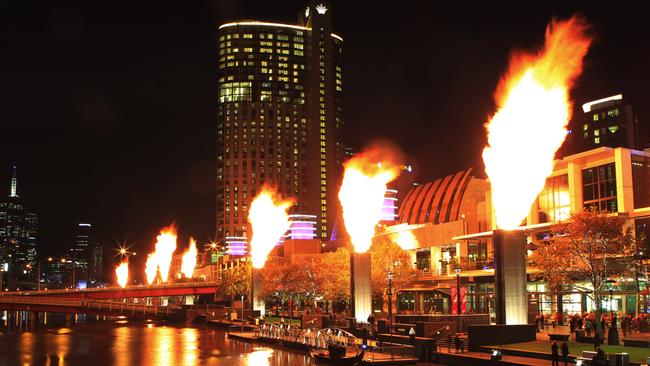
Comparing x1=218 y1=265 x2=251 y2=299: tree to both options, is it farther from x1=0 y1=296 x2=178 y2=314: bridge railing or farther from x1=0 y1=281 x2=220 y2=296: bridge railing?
x1=0 y1=296 x2=178 y2=314: bridge railing

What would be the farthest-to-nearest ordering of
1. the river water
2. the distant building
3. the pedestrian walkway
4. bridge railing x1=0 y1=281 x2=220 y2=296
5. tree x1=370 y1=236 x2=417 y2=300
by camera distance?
Answer: the distant building
bridge railing x1=0 y1=281 x2=220 y2=296
tree x1=370 y1=236 x2=417 y2=300
the river water
the pedestrian walkway

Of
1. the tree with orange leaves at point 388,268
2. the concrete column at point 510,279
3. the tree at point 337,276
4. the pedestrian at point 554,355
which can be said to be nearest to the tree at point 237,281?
the tree at point 337,276

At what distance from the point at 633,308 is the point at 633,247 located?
1204 cm

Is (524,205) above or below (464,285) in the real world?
above

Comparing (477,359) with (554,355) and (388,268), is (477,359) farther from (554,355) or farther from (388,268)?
(388,268)

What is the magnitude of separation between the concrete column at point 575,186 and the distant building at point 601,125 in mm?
97392

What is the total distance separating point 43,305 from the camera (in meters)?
100

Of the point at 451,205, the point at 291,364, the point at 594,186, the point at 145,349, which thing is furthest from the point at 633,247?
the point at 451,205

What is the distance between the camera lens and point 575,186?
6731 cm

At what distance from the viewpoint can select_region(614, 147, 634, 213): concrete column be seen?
61.5m

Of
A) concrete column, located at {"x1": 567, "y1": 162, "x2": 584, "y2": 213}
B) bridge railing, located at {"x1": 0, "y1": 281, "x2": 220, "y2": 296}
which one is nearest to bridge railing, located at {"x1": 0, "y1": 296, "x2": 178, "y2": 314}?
bridge railing, located at {"x1": 0, "y1": 281, "x2": 220, "y2": 296}

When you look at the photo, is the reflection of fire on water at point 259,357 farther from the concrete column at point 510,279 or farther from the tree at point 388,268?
the tree at point 388,268

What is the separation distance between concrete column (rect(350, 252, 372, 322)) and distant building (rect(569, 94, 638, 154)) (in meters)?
120

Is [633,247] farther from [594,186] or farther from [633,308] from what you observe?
[594,186]
